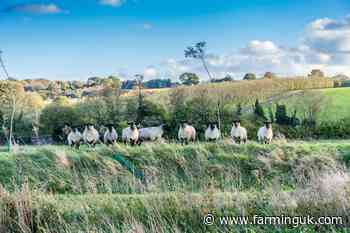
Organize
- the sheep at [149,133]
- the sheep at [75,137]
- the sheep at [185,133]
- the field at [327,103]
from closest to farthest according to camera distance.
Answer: the sheep at [75,137]
the sheep at [185,133]
the sheep at [149,133]
the field at [327,103]

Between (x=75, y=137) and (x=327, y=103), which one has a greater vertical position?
(x=327, y=103)

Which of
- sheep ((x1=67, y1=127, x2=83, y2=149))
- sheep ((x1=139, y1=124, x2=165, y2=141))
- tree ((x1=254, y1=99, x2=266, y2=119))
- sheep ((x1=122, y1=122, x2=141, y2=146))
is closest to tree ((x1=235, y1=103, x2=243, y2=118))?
tree ((x1=254, y1=99, x2=266, y2=119))

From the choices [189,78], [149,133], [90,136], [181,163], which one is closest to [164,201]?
[181,163]

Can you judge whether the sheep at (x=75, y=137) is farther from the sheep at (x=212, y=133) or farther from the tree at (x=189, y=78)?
the tree at (x=189, y=78)

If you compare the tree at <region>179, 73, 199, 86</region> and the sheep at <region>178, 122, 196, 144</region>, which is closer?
the sheep at <region>178, 122, 196, 144</region>

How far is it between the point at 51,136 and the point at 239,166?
78.5 feet

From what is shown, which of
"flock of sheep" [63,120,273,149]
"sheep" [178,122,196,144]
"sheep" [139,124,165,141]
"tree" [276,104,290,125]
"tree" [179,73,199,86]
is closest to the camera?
"flock of sheep" [63,120,273,149]

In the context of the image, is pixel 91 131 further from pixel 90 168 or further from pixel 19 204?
pixel 19 204

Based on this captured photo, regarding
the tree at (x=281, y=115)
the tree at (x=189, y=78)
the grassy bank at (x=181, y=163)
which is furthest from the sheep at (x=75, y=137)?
the tree at (x=189, y=78)

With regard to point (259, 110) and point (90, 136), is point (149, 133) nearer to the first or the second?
point (90, 136)

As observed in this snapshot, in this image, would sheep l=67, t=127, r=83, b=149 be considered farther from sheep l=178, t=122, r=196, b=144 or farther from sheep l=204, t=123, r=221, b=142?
sheep l=204, t=123, r=221, b=142

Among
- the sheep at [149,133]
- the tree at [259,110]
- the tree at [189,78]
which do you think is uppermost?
the tree at [189,78]

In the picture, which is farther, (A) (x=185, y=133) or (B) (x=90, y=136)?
(A) (x=185, y=133)

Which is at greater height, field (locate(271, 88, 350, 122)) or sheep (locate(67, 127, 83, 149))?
field (locate(271, 88, 350, 122))
